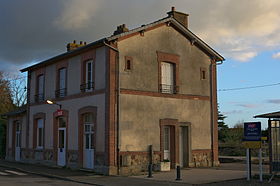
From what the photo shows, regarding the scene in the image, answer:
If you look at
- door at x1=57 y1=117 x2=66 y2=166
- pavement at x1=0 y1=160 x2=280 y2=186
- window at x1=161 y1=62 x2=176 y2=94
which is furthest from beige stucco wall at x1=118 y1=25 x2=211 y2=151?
door at x1=57 y1=117 x2=66 y2=166

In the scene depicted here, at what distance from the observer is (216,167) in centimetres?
2072

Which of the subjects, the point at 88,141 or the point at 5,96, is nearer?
the point at 88,141

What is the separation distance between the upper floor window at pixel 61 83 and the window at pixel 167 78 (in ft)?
18.0

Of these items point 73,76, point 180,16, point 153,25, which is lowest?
point 73,76

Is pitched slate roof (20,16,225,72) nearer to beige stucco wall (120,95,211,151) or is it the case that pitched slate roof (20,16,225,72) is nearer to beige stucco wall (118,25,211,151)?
beige stucco wall (118,25,211,151)

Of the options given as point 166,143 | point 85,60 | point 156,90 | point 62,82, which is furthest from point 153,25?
point 62,82

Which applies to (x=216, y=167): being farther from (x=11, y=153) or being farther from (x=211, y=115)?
(x=11, y=153)

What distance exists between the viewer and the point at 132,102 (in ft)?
59.6

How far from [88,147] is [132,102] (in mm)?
3186

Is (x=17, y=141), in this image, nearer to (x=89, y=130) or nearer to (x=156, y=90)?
(x=89, y=130)

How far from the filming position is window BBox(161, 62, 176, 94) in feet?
64.8

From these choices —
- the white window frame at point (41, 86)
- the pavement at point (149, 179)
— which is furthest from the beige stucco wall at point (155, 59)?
A: the white window frame at point (41, 86)

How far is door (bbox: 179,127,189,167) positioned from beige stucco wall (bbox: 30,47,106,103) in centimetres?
537

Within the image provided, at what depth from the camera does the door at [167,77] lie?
19.8 m
